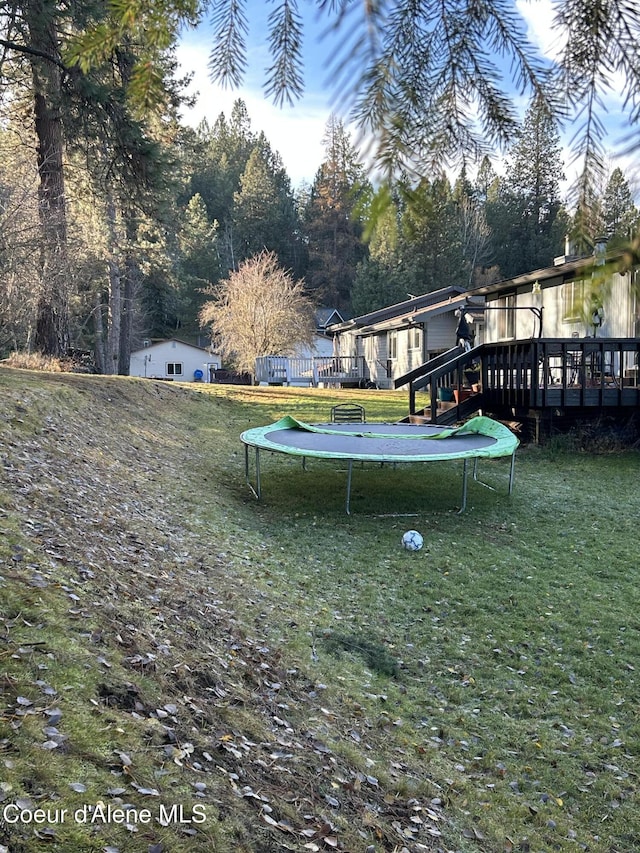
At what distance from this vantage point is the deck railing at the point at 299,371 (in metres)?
27.2

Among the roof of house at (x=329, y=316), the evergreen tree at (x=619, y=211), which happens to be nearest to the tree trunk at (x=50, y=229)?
the evergreen tree at (x=619, y=211)

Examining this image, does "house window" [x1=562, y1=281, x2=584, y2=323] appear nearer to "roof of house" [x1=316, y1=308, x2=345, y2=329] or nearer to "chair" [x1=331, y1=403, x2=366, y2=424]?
"chair" [x1=331, y1=403, x2=366, y2=424]

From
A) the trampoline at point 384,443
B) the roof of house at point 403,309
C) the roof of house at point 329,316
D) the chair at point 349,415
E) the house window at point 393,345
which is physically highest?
the roof of house at point 329,316

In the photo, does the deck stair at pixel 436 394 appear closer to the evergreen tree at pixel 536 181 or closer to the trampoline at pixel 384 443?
the trampoline at pixel 384 443

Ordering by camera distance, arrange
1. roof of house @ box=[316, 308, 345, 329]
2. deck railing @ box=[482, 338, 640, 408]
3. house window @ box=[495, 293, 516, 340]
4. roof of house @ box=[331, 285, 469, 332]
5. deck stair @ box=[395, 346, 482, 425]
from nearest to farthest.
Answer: deck railing @ box=[482, 338, 640, 408] → deck stair @ box=[395, 346, 482, 425] → house window @ box=[495, 293, 516, 340] → roof of house @ box=[331, 285, 469, 332] → roof of house @ box=[316, 308, 345, 329]

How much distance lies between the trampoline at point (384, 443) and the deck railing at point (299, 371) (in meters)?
15.7

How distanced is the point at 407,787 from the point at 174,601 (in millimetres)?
2323

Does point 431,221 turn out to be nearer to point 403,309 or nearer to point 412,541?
point 412,541

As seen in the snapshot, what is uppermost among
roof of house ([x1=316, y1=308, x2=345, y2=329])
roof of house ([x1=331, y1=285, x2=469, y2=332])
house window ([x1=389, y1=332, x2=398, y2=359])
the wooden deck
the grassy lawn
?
roof of house ([x1=316, y1=308, x2=345, y2=329])

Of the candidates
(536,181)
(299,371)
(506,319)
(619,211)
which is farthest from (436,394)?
(299,371)

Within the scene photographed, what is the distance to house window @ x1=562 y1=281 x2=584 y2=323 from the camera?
1.03 meters

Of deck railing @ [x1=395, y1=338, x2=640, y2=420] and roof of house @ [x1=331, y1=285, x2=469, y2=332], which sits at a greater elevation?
roof of house @ [x1=331, y1=285, x2=469, y2=332]

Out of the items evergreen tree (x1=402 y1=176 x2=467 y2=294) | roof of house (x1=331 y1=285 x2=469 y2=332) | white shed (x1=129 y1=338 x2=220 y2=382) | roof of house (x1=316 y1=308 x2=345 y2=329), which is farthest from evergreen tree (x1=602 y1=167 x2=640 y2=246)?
roof of house (x1=316 y1=308 x2=345 y2=329)

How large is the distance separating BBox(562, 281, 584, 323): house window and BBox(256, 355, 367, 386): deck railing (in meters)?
26.2
